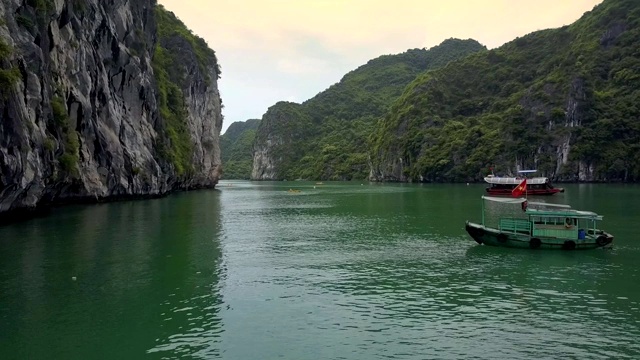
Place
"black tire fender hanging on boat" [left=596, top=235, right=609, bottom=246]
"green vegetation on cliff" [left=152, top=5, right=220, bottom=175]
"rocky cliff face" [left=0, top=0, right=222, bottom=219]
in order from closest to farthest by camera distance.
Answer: "black tire fender hanging on boat" [left=596, top=235, right=609, bottom=246]
"rocky cliff face" [left=0, top=0, right=222, bottom=219]
"green vegetation on cliff" [left=152, top=5, right=220, bottom=175]

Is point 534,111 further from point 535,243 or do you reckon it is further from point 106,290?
point 106,290

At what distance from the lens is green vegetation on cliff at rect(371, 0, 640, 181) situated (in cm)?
12862

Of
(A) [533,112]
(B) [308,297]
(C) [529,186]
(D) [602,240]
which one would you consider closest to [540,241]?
(D) [602,240]

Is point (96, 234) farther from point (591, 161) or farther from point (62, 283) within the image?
point (591, 161)

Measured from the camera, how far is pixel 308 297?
2008 cm

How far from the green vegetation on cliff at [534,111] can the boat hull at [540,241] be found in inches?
4316

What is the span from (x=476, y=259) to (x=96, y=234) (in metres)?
27.0

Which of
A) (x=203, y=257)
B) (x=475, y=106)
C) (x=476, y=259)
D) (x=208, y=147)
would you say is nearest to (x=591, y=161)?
(x=475, y=106)

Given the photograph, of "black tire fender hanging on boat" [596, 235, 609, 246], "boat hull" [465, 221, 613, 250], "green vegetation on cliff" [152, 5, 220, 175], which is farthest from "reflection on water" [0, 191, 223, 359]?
"green vegetation on cliff" [152, 5, 220, 175]

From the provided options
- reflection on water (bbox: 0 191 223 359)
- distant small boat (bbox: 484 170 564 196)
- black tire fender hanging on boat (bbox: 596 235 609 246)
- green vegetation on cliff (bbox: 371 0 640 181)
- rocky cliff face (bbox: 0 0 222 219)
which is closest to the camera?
reflection on water (bbox: 0 191 223 359)

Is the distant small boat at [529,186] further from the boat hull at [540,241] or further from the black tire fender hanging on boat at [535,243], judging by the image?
the black tire fender hanging on boat at [535,243]

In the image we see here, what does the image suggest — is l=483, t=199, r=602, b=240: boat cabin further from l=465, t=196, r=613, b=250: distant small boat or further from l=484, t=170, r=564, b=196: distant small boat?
l=484, t=170, r=564, b=196: distant small boat

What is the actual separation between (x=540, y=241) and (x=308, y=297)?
1722 cm

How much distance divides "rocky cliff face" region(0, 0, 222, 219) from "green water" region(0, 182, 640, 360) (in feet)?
25.0
